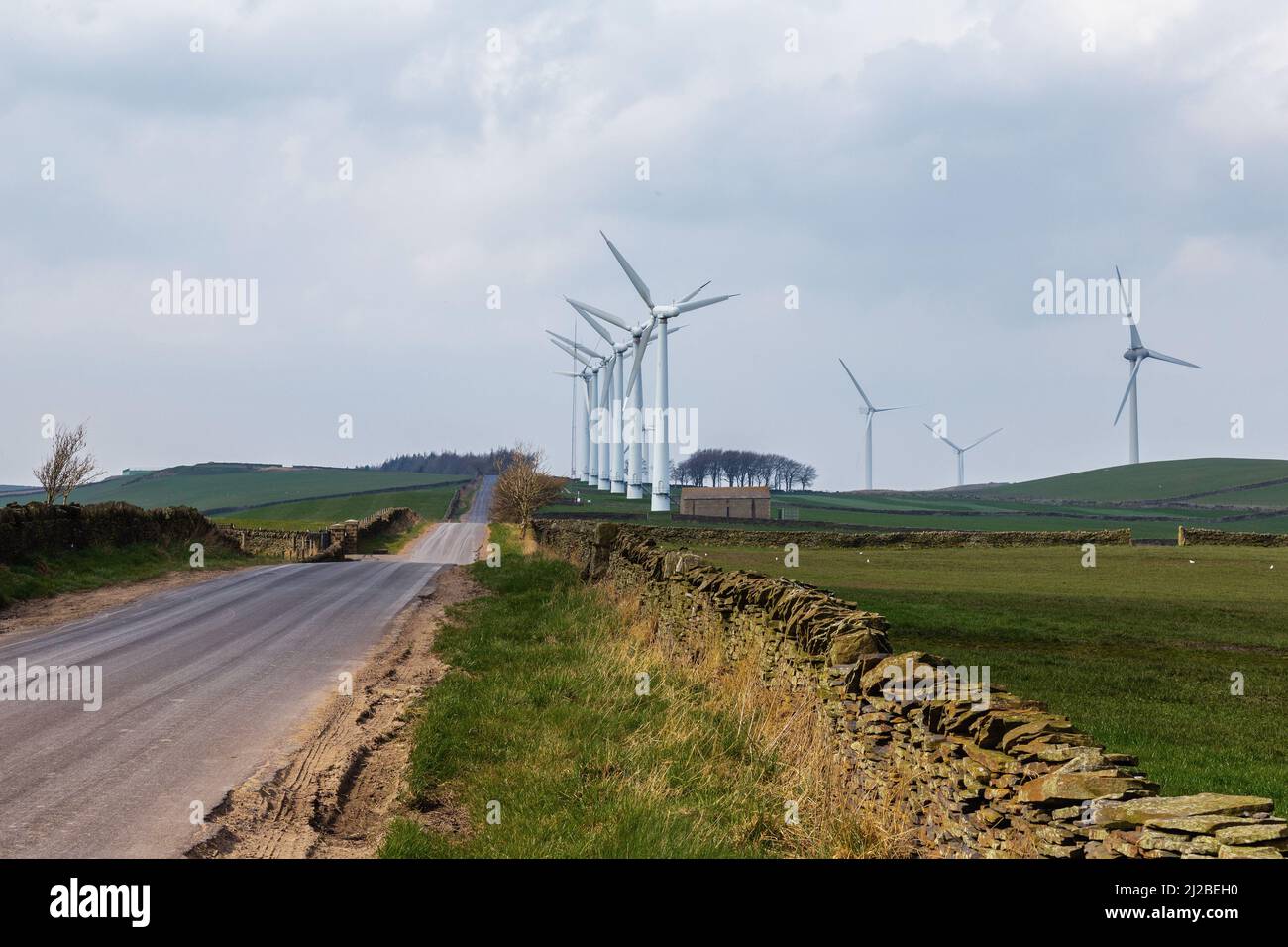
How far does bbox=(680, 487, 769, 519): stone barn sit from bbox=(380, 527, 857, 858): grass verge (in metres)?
108

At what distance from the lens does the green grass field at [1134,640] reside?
540 inches

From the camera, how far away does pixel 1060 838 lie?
6.67 meters

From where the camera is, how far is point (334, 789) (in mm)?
9781

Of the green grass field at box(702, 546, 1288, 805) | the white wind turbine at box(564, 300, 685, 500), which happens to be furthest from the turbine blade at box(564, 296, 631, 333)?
the green grass field at box(702, 546, 1288, 805)

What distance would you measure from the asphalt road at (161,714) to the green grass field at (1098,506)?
2995 inches

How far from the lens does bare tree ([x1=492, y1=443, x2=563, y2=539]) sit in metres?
81.4

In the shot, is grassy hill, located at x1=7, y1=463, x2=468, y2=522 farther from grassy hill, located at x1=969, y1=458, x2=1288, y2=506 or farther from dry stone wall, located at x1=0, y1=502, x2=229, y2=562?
grassy hill, located at x1=969, y1=458, x2=1288, y2=506

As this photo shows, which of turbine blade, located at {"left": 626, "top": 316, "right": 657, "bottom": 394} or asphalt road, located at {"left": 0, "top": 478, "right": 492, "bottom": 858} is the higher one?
turbine blade, located at {"left": 626, "top": 316, "right": 657, "bottom": 394}

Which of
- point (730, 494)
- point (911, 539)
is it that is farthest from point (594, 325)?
point (911, 539)

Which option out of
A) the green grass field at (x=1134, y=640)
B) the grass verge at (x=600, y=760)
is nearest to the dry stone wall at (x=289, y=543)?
the green grass field at (x=1134, y=640)

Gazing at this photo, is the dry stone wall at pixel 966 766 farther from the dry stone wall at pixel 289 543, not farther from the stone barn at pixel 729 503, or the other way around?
the stone barn at pixel 729 503
